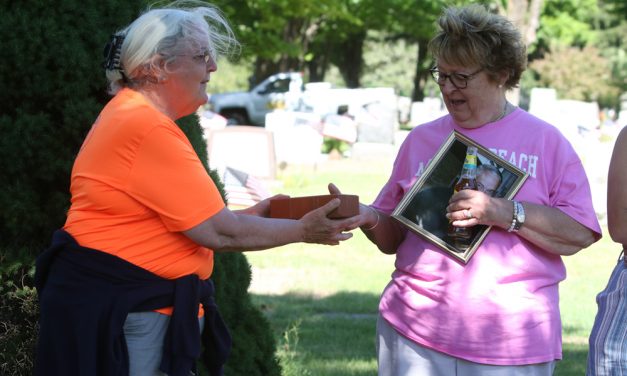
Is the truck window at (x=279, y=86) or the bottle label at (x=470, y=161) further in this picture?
the truck window at (x=279, y=86)

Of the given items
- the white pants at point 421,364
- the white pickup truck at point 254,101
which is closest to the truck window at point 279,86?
the white pickup truck at point 254,101

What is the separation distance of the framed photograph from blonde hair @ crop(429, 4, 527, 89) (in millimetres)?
277

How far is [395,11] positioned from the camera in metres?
47.1

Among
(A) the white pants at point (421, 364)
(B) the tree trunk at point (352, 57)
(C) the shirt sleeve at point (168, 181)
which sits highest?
(C) the shirt sleeve at point (168, 181)

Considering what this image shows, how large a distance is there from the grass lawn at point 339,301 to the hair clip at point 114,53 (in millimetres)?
3386

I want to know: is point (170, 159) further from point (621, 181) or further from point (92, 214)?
point (621, 181)

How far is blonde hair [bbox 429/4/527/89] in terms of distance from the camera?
3375 millimetres

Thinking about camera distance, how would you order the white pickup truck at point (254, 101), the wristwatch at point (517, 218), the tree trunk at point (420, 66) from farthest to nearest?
the tree trunk at point (420, 66), the white pickup truck at point (254, 101), the wristwatch at point (517, 218)

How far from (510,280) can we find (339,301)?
568cm

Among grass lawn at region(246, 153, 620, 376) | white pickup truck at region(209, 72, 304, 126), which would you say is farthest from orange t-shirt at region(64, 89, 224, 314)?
white pickup truck at region(209, 72, 304, 126)

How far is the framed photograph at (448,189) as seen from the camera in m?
3.30

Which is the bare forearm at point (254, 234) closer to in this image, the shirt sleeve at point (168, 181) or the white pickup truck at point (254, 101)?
the shirt sleeve at point (168, 181)

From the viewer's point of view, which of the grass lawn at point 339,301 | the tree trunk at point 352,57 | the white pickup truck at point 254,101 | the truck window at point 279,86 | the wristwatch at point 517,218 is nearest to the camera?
the wristwatch at point 517,218

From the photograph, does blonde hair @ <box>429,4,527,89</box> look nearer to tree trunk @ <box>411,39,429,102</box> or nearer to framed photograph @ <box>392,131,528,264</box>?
framed photograph @ <box>392,131,528,264</box>
